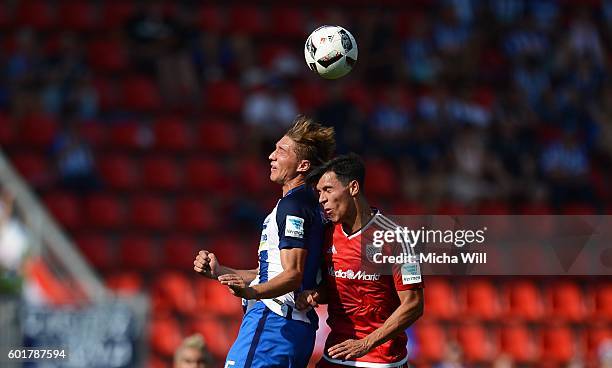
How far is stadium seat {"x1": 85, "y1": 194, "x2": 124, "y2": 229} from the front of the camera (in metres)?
13.0

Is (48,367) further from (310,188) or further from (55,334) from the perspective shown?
(310,188)

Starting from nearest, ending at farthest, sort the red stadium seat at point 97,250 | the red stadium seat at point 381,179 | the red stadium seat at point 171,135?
the red stadium seat at point 97,250 → the red stadium seat at point 171,135 → the red stadium seat at point 381,179

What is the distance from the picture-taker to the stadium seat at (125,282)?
12.4m

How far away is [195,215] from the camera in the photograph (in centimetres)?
1338

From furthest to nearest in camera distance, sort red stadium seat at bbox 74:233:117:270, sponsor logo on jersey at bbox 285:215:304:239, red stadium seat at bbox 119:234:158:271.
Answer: red stadium seat at bbox 119:234:158:271 < red stadium seat at bbox 74:233:117:270 < sponsor logo on jersey at bbox 285:215:304:239

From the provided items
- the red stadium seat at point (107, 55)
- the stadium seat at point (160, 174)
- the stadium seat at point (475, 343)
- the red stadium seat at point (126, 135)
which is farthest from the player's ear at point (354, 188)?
the red stadium seat at point (107, 55)

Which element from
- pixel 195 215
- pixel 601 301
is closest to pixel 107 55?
pixel 195 215

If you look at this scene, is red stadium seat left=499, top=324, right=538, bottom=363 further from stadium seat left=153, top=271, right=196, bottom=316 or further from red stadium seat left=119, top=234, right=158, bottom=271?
red stadium seat left=119, top=234, right=158, bottom=271

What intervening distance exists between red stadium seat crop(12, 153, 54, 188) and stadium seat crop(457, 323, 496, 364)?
15.7 ft

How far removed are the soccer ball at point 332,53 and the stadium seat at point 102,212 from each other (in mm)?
5916

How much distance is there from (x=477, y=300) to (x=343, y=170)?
7.34m

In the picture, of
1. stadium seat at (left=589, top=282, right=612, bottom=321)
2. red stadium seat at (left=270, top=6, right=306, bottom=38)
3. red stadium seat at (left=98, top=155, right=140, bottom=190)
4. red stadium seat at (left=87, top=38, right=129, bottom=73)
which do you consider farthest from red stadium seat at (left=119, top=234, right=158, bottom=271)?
stadium seat at (left=589, top=282, right=612, bottom=321)

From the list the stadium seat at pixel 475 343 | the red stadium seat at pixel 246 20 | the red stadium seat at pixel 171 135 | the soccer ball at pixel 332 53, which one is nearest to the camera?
the soccer ball at pixel 332 53

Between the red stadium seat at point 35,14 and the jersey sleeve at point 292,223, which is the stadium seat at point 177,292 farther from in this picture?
the jersey sleeve at point 292,223
